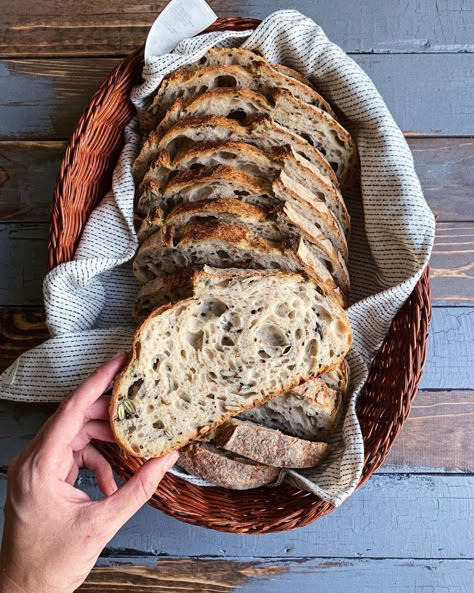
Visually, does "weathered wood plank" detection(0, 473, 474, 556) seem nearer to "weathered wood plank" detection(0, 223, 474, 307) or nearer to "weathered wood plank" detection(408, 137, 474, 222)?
"weathered wood plank" detection(0, 223, 474, 307)

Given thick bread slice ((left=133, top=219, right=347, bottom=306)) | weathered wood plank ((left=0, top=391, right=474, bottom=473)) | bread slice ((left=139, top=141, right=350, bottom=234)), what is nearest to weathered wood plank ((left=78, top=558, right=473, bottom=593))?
weathered wood plank ((left=0, top=391, right=474, bottom=473))

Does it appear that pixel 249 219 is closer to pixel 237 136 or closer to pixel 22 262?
pixel 237 136

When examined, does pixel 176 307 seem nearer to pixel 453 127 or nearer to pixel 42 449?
pixel 42 449

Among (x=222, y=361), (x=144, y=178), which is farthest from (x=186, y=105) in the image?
(x=222, y=361)

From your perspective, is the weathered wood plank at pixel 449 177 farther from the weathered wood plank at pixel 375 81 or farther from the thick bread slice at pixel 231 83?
the thick bread slice at pixel 231 83

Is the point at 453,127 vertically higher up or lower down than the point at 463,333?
higher up

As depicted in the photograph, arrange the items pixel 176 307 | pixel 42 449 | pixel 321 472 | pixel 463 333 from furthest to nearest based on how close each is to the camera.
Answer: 1. pixel 463 333
2. pixel 321 472
3. pixel 176 307
4. pixel 42 449
